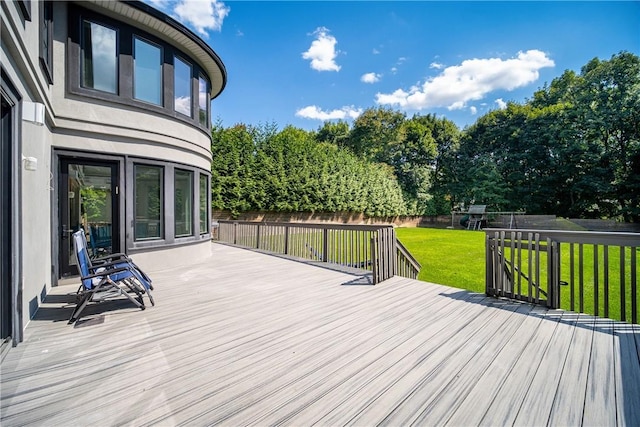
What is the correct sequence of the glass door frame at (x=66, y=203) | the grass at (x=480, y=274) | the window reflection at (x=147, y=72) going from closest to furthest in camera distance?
the glass door frame at (x=66, y=203), the window reflection at (x=147, y=72), the grass at (x=480, y=274)

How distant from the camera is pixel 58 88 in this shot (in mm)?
4812

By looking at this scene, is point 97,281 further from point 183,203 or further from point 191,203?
point 191,203

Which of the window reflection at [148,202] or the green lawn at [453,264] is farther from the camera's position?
the green lawn at [453,264]

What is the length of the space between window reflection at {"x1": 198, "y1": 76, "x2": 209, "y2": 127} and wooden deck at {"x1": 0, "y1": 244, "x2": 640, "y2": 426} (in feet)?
17.5

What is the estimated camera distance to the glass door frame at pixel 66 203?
4.71 m

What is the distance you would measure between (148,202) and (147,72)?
267 cm

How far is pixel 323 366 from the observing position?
89.0 inches

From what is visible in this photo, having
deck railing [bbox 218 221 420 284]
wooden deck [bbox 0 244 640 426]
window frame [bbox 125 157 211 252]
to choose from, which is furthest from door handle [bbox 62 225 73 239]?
deck railing [bbox 218 221 420 284]

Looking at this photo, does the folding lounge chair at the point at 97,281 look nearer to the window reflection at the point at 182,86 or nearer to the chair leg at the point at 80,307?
the chair leg at the point at 80,307

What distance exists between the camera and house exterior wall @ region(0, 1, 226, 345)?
2.81 meters

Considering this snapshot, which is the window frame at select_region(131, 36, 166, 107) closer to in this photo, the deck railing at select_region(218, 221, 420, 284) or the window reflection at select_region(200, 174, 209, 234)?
the window reflection at select_region(200, 174, 209, 234)

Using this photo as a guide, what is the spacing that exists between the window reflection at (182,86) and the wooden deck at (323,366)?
471 cm

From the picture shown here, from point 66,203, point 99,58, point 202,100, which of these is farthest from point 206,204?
point 99,58

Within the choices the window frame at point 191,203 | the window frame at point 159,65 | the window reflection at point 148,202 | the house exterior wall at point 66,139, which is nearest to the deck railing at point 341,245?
the house exterior wall at point 66,139
